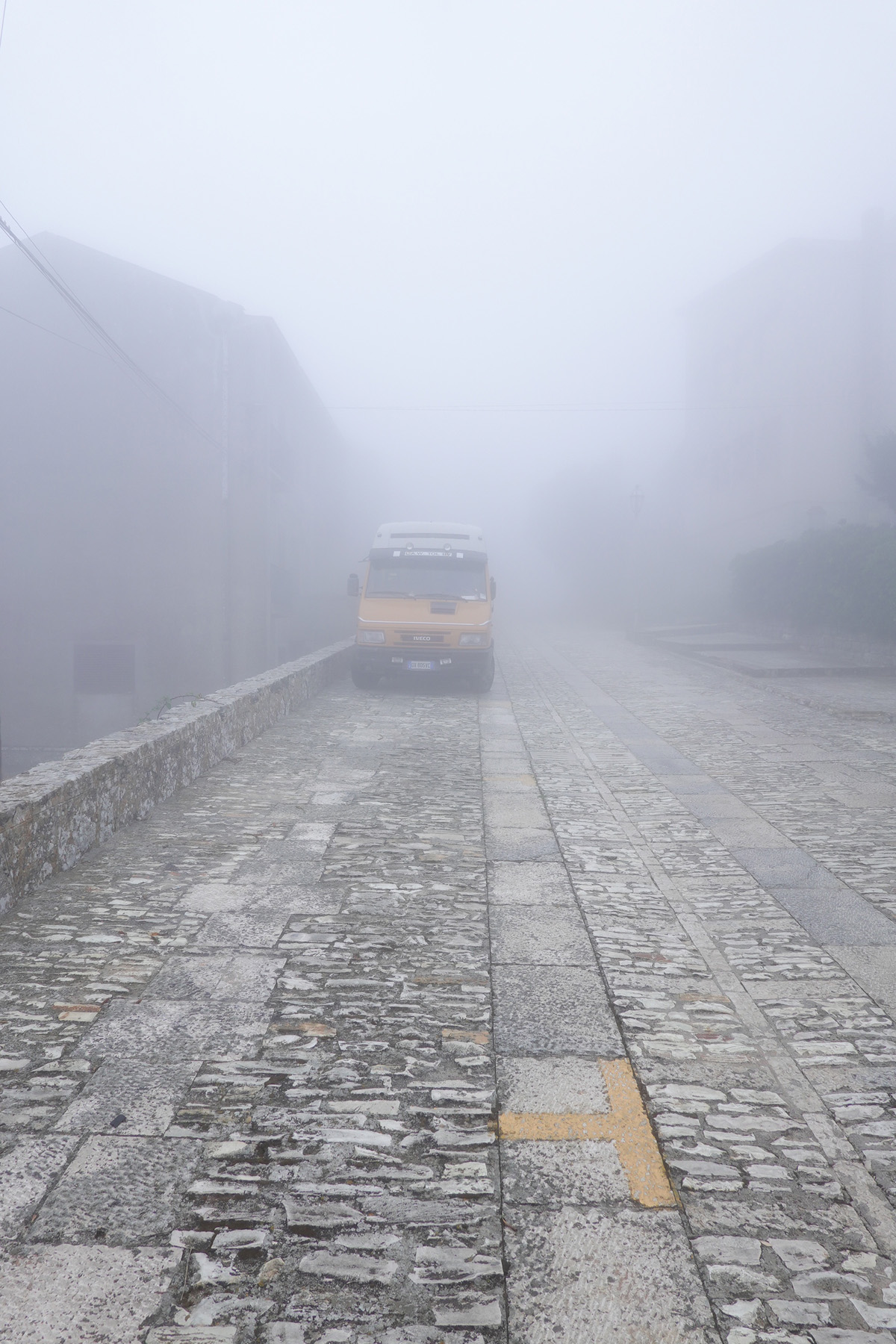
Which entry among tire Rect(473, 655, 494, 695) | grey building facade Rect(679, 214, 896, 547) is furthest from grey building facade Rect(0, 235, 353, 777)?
grey building facade Rect(679, 214, 896, 547)

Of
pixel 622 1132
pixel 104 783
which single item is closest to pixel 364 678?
pixel 104 783

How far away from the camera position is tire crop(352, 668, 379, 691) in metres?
13.5

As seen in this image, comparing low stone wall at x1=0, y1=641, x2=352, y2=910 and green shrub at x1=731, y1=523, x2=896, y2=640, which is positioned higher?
green shrub at x1=731, y1=523, x2=896, y2=640

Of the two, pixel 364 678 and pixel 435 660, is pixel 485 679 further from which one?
pixel 364 678

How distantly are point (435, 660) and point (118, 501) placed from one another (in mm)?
12607

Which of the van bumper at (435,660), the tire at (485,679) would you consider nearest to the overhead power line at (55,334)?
the van bumper at (435,660)

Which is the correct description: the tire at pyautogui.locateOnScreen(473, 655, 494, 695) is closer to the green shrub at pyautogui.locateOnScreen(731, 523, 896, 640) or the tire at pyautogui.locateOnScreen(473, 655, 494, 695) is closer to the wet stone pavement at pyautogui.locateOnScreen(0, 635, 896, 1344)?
the green shrub at pyautogui.locateOnScreen(731, 523, 896, 640)

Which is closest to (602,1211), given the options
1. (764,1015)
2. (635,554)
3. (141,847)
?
(764,1015)

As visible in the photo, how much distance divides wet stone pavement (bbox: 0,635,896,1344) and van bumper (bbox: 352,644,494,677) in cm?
744

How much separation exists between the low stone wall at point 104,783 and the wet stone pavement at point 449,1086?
0.56ft

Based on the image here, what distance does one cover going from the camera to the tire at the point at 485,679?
43.6 ft

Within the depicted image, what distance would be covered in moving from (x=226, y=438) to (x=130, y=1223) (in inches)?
893

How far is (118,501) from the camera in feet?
72.4

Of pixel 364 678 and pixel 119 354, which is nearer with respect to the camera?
pixel 364 678
